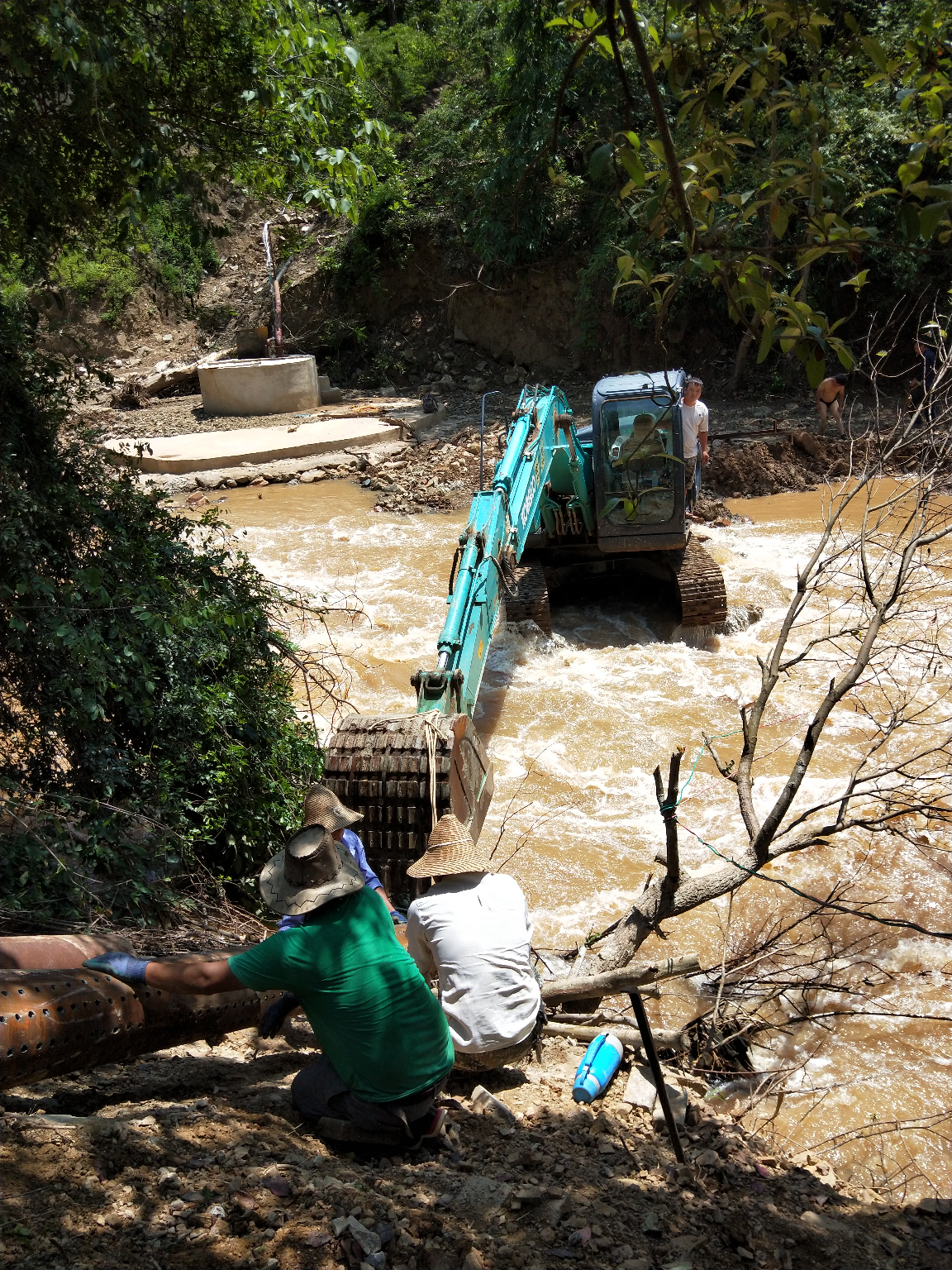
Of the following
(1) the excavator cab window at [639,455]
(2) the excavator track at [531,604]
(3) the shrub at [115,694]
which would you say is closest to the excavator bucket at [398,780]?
(3) the shrub at [115,694]

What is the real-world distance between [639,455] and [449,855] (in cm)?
552

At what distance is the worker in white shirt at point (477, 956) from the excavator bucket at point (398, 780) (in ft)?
2.74

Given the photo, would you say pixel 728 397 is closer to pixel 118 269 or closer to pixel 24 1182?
pixel 118 269

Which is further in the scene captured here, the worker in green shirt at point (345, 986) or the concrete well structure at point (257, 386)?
the concrete well structure at point (257, 386)

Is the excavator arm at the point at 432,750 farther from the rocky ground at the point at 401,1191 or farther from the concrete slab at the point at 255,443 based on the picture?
→ the concrete slab at the point at 255,443

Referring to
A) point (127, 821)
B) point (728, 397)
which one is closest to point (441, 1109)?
point (127, 821)

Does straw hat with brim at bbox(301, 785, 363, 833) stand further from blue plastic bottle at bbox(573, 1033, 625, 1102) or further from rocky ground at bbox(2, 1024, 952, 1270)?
blue plastic bottle at bbox(573, 1033, 625, 1102)

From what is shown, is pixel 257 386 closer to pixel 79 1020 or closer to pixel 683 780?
pixel 683 780

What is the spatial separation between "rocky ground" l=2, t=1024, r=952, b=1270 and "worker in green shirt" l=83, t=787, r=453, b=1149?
0.15m

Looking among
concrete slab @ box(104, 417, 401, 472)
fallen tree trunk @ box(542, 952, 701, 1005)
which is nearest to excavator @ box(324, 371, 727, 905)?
fallen tree trunk @ box(542, 952, 701, 1005)

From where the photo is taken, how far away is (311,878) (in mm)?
3373

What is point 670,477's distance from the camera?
9.54 m

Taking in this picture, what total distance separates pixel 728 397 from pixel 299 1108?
57.0 ft

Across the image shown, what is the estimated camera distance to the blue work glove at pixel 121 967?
127 inches
